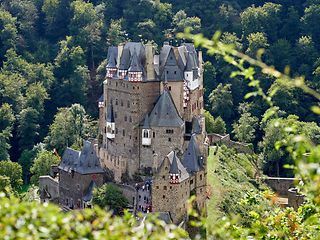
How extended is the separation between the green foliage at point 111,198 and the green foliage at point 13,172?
17.6 m

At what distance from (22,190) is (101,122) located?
14906 millimetres

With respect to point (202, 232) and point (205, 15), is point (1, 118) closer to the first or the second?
point (205, 15)

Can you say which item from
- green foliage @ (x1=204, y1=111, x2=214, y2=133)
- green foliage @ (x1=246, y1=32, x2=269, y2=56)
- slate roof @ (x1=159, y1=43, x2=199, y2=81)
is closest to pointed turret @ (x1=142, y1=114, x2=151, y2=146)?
slate roof @ (x1=159, y1=43, x2=199, y2=81)

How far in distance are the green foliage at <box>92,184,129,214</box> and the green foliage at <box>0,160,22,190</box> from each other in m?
17.6

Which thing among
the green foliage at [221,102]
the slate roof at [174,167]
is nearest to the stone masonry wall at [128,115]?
the slate roof at [174,167]

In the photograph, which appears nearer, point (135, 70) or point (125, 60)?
point (135, 70)

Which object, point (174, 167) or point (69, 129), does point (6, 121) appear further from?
point (174, 167)

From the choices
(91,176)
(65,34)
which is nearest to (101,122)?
(91,176)

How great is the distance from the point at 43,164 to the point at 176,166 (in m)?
20.1

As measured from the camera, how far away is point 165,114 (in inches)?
1906

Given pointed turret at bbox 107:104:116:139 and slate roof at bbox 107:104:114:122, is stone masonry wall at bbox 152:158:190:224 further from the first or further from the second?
slate roof at bbox 107:104:114:122

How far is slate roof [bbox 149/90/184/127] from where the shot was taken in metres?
48.3

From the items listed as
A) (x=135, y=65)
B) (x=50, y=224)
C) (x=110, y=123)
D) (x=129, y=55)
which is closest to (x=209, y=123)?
(x=110, y=123)

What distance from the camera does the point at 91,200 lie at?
48938mm
